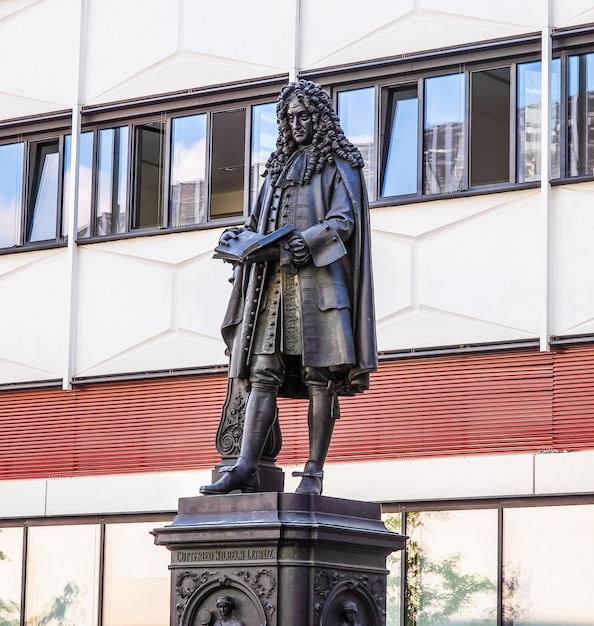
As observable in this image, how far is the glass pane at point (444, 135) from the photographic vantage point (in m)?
22.3

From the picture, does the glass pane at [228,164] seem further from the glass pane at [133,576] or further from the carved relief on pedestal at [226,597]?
the carved relief on pedestal at [226,597]

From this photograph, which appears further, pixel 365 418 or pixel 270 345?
pixel 365 418

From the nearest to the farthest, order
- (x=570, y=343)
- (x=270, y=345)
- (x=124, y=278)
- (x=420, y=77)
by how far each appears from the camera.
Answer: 1. (x=270, y=345)
2. (x=570, y=343)
3. (x=420, y=77)
4. (x=124, y=278)

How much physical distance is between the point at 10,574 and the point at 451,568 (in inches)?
248

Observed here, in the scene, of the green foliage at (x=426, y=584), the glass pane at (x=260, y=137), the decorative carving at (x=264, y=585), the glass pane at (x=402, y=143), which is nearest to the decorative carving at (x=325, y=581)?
the decorative carving at (x=264, y=585)

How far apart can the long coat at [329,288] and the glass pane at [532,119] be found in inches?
359

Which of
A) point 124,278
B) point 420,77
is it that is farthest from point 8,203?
point 420,77

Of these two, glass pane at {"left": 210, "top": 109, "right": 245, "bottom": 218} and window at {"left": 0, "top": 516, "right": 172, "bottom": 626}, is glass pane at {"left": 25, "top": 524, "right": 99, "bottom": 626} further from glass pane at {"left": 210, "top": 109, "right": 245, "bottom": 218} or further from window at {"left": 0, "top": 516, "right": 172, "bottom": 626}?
glass pane at {"left": 210, "top": 109, "right": 245, "bottom": 218}

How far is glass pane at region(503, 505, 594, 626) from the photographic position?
20.8 metres

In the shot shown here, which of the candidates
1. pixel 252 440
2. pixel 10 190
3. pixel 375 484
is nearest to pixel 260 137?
pixel 10 190

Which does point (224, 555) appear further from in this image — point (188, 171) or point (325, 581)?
point (188, 171)

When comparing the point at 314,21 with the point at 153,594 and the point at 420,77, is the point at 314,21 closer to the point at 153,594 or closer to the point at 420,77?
the point at 420,77

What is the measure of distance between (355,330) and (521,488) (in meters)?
8.96

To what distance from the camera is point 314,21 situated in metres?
23.5
